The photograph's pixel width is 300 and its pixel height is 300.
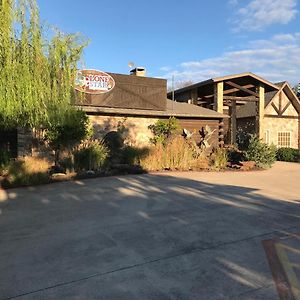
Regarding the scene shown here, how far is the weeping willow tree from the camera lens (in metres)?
6.71

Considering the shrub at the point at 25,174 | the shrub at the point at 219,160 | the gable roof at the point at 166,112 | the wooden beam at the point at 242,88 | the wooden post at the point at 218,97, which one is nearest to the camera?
the shrub at the point at 25,174

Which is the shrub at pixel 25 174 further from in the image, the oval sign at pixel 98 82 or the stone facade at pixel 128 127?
the oval sign at pixel 98 82

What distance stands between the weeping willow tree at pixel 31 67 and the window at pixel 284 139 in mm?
23851

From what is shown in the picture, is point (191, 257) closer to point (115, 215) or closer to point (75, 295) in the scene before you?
point (75, 295)

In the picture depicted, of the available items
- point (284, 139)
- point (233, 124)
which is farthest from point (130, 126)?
point (284, 139)

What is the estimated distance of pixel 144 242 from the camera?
5930 mm

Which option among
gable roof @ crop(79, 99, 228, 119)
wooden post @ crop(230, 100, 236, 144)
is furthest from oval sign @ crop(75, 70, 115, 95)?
wooden post @ crop(230, 100, 236, 144)

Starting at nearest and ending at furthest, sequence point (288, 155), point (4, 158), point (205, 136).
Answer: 1. point (4, 158)
2. point (205, 136)
3. point (288, 155)

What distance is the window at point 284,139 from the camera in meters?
29.5

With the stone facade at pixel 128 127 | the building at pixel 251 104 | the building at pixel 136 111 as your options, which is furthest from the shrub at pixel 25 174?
the building at pixel 251 104

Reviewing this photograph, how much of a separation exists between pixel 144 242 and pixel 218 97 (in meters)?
17.9

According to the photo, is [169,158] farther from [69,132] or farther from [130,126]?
[69,132]

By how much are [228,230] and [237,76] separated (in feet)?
59.1

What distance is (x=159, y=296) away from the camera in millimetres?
4078
